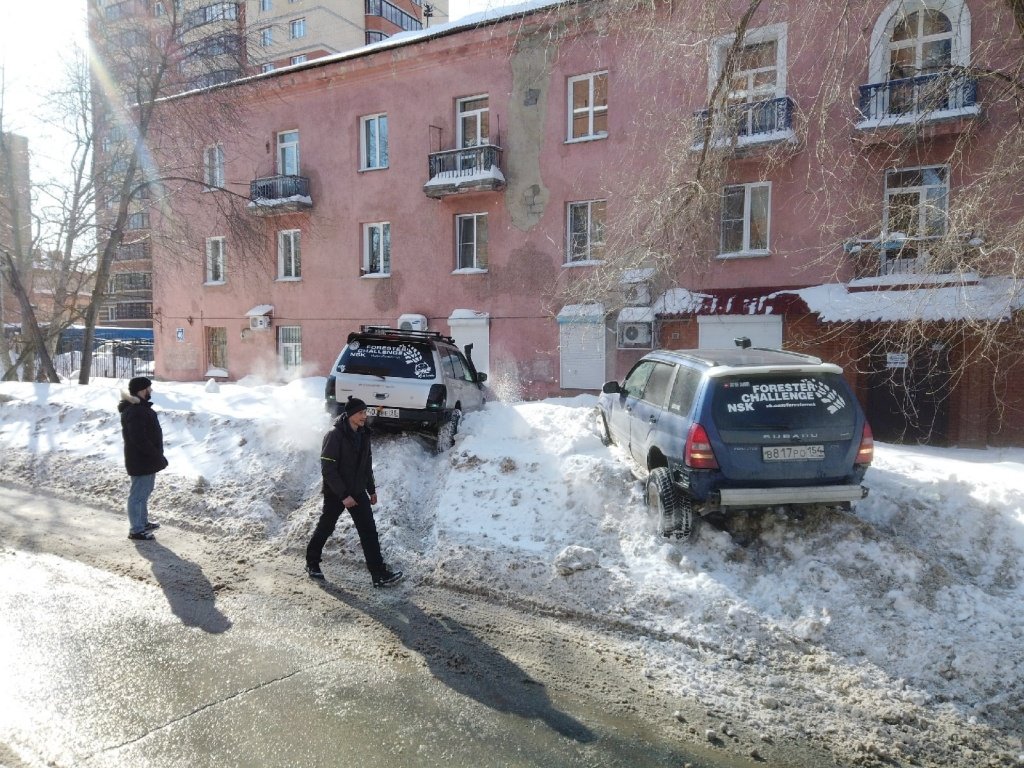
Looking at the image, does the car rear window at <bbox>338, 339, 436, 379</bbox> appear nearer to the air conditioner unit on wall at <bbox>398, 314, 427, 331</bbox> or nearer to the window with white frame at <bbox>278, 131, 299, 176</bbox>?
the air conditioner unit on wall at <bbox>398, 314, 427, 331</bbox>

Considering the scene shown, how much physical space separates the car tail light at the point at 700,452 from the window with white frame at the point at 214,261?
2294 centimetres

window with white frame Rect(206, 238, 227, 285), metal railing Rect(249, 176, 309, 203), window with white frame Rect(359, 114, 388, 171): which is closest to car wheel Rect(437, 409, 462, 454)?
window with white frame Rect(359, 114, 388, 171)

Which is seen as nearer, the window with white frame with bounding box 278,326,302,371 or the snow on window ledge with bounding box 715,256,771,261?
the snow on window ledge with bounding box 715,256,771,261

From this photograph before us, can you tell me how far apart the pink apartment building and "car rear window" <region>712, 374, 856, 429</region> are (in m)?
→ 2.77

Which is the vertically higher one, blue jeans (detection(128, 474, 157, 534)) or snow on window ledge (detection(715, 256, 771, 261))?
snow on window ledge (detection(715, 256, 771, 261))

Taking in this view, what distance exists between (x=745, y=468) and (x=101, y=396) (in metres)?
12.1

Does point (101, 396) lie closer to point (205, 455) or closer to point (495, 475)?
point (205, 455)

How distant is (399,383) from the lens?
9.42 metres

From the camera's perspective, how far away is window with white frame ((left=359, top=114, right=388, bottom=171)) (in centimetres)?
2167

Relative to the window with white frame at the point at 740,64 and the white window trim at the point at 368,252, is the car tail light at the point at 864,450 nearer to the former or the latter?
the window with white frame at the point at 740,64

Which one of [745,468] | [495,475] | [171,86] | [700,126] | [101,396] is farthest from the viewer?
[171,86]

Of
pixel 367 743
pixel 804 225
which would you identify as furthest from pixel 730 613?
pixel 804 225

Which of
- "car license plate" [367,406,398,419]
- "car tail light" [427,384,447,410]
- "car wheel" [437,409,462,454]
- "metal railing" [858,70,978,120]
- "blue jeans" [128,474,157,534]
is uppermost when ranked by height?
"metal railing" [858,70,978,120]

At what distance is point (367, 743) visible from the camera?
3.65m
